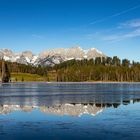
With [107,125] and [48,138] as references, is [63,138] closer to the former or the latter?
[48,138]

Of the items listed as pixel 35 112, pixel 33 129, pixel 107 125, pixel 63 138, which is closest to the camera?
pixel 63 138

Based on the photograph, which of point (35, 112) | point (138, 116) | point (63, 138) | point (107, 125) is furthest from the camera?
point (35, 112)

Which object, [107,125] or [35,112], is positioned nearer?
[107,125]

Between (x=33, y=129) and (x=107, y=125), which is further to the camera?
(x=107, y=125)

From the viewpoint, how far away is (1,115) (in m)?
42.1

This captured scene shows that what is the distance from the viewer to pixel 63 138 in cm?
2745

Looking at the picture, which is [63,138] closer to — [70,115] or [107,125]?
[107,125]

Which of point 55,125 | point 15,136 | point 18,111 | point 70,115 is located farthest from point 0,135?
point 18,111

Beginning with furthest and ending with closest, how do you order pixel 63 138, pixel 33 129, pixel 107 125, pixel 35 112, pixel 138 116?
pixel 35 112
pixel 138 116
pixel 107 125
pixel 33 129
pixel 63 138

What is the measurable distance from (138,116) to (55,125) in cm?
1229

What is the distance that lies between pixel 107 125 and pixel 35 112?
14010 mm

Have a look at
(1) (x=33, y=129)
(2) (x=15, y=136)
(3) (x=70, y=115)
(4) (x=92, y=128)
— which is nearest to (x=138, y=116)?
(3) (x=70, y=115)

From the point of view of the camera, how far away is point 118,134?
95.2ft

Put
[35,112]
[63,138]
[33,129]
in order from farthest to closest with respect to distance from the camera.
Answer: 1. [35,112]
2. [33,129]
3. [63,138]
